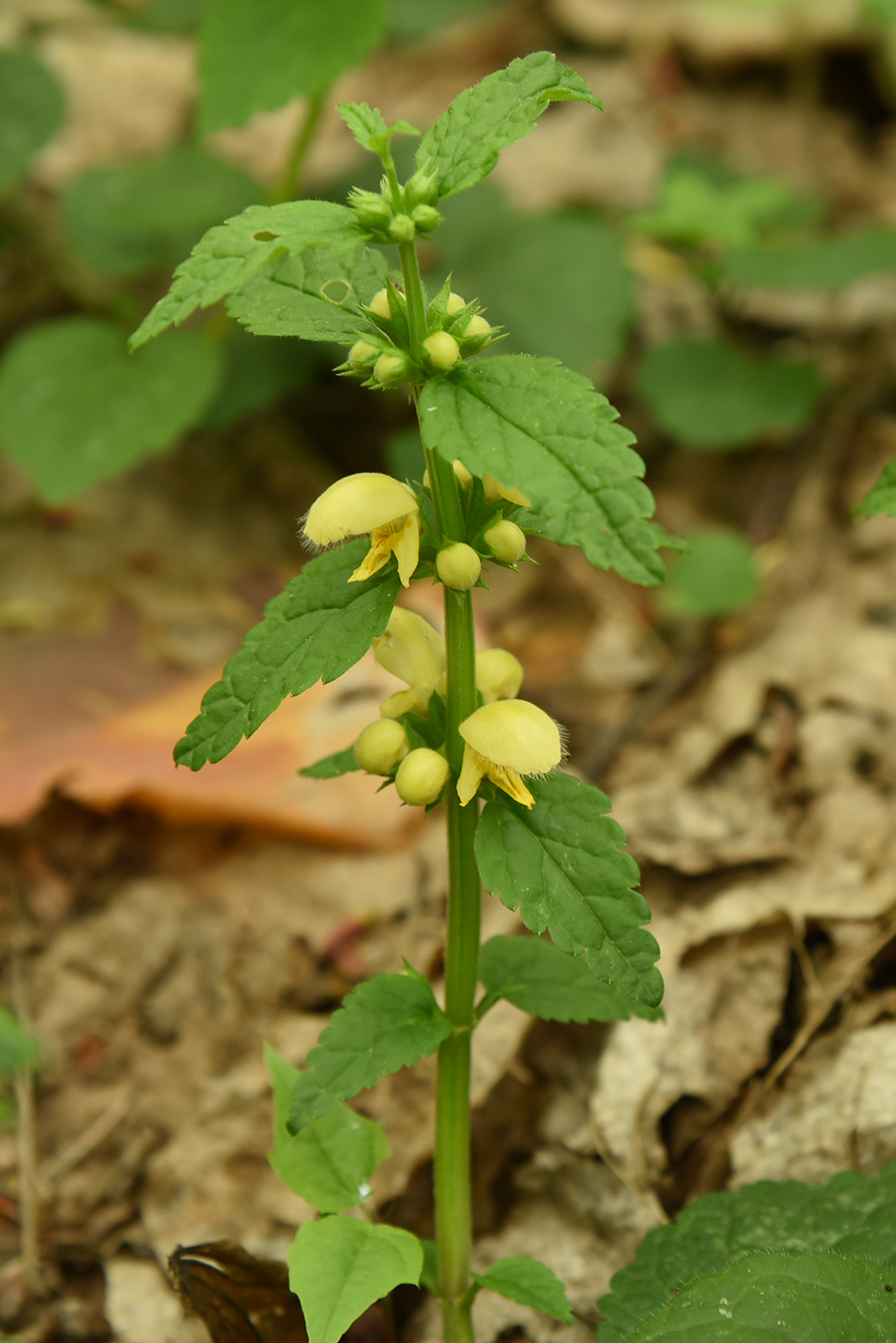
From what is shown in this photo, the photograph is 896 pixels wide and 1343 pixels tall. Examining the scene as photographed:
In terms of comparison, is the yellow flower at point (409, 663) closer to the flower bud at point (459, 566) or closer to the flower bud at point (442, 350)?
the flower bud at point (459, 566)

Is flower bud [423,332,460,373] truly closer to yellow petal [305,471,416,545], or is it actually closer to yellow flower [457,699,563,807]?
yellow petal [305,471,416,545]

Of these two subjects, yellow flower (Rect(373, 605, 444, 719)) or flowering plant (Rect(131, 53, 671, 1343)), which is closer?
flowering plant (Rect(131, 53, 671, 1343))

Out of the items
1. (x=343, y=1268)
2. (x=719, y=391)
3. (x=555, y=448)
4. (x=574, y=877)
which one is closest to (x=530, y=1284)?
(x=343, y=1268)

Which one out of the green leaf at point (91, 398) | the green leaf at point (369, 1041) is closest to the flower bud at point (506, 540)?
the green leaf at point (369, 1041)

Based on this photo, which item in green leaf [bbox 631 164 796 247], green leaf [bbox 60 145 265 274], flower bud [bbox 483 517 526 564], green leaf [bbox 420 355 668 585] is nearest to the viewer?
green leaf [bbox 420 355 668 585]

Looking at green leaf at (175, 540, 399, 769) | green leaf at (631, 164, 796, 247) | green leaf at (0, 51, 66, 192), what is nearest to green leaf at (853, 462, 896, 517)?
green leaf at (175, 540, 399, 769)

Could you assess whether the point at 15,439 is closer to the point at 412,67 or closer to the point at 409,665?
the point at 409,665
